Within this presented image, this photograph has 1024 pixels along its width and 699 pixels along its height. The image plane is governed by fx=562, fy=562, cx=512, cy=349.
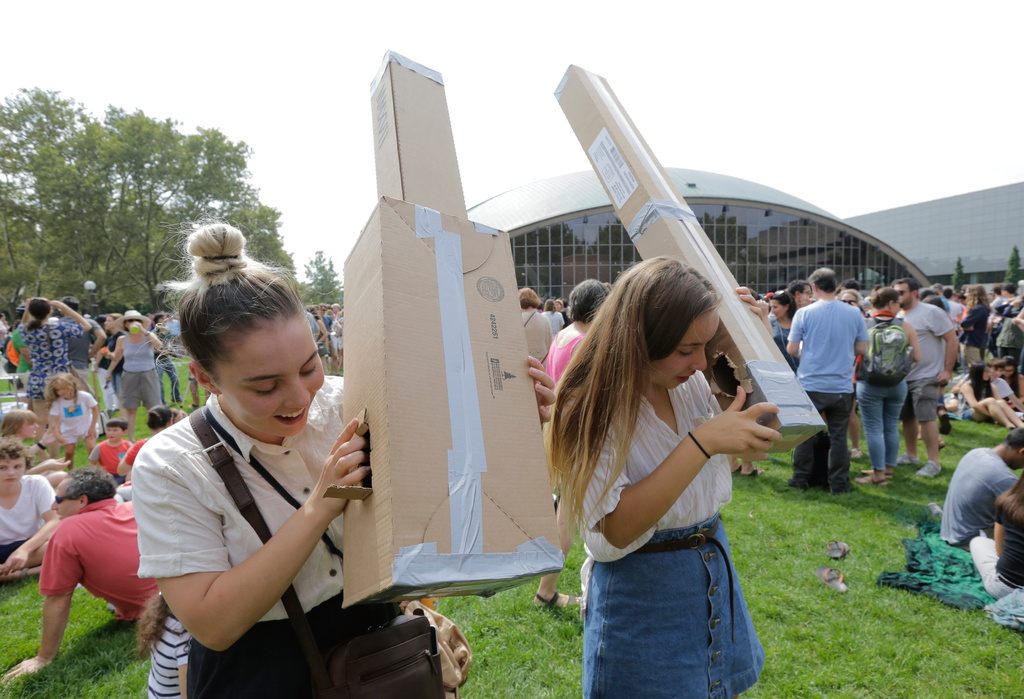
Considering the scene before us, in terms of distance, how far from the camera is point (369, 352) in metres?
1.31

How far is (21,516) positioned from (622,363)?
538cm

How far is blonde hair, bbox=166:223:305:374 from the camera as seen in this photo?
4.16ft

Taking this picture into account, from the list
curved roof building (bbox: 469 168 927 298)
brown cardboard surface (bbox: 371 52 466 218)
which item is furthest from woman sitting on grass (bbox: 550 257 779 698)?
curved roof building (bbox: 469 168 927 298)

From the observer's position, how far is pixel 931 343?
645 centimetres

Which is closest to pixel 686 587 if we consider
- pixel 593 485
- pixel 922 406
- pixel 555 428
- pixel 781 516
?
pixel 593 485

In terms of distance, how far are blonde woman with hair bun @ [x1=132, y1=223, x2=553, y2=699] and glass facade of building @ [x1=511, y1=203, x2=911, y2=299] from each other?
35890 millimetres

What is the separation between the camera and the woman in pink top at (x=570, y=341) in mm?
3961

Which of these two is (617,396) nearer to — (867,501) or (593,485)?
(593,485)

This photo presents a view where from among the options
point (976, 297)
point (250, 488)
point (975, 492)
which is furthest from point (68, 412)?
point (976, 297)

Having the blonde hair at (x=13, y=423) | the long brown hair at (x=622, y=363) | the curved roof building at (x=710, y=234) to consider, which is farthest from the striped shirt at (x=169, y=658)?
the curved roof building at (x=710, y=234)

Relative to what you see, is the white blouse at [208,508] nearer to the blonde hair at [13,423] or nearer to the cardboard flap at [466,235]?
the cardboard flap at [466,235]

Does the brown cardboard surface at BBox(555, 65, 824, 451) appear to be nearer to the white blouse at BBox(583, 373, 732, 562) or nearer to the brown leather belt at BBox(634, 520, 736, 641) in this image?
the white blouse at BBox(583, 373, 732, 562)

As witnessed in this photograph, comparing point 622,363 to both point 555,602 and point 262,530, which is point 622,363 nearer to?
point 262,530

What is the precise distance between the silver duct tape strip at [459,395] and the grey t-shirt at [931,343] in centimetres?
667
